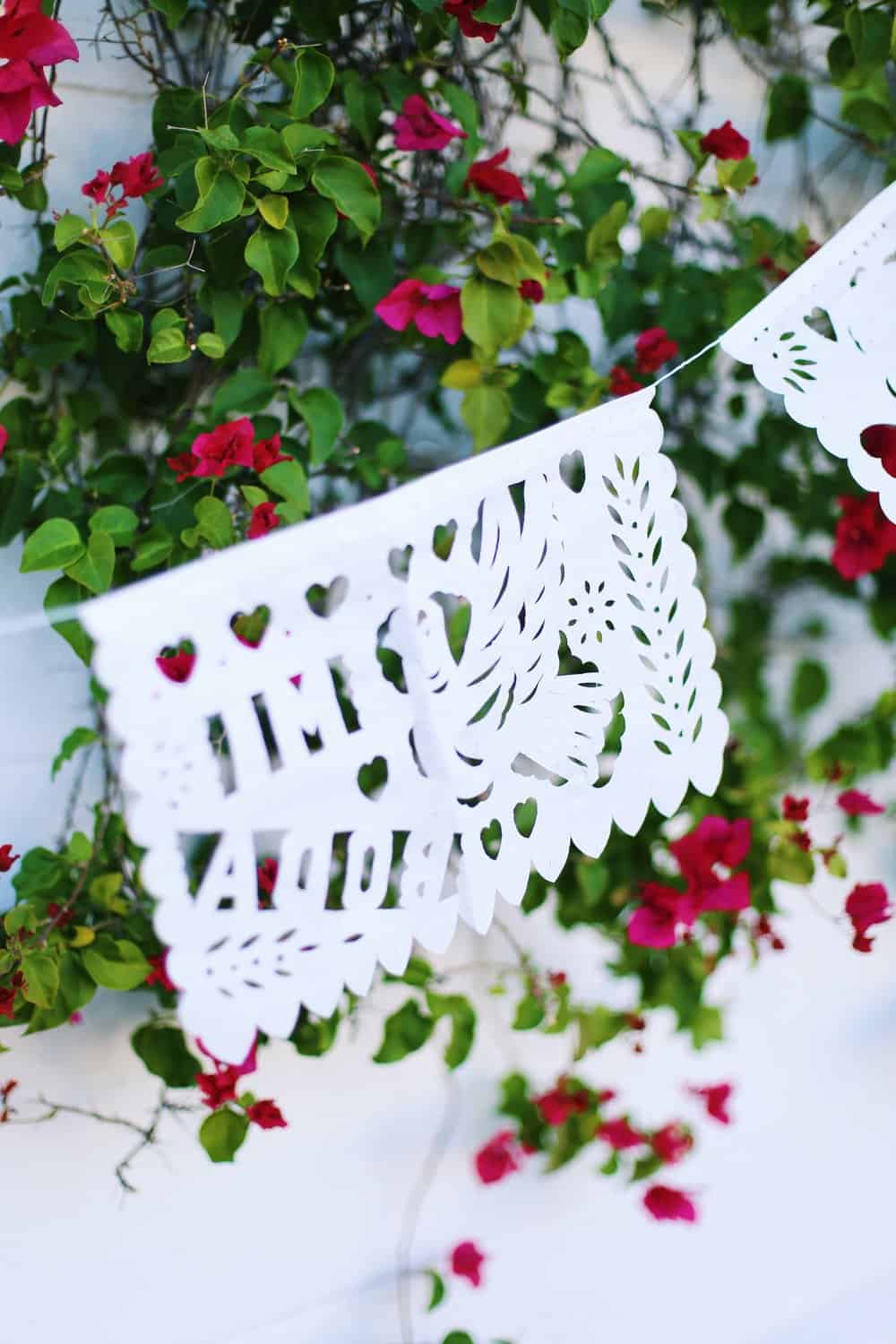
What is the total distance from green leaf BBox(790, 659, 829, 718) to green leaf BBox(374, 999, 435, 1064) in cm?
125

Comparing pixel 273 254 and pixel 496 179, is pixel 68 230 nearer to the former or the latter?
pixel 273 254

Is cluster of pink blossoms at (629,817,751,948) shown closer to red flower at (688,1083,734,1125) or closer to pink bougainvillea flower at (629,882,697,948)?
pink bougainvillea flower at (629,882,697,948)

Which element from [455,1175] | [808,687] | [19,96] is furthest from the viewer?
[808,687]

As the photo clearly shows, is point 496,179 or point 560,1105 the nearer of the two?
point 496,179

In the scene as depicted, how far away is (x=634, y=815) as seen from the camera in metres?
0.86

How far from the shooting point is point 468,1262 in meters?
1.43

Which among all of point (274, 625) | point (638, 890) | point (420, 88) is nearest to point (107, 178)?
point (420, 88)

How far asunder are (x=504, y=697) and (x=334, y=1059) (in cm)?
84

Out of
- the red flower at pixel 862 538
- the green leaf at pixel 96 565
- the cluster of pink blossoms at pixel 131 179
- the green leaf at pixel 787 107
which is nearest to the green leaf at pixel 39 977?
the green leaf at pixel 96 565

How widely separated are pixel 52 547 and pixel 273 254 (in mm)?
341

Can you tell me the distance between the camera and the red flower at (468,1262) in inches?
55.9

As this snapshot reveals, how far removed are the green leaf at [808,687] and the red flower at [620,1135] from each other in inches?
40.1

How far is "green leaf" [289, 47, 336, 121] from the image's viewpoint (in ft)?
3.23

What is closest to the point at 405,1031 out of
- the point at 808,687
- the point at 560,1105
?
the point at 560,1105
